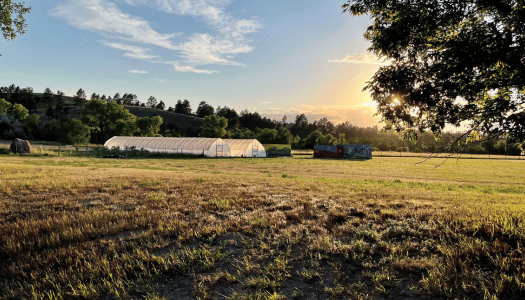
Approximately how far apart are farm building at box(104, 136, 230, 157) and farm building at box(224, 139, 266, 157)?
181cm

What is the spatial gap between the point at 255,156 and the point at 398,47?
55.6 m

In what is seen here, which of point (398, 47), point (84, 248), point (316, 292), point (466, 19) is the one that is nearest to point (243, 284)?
point (316, 292)

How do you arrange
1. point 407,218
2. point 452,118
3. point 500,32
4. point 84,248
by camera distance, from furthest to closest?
point 452,118 → point 500,32 → point 407,218 → point 84,248

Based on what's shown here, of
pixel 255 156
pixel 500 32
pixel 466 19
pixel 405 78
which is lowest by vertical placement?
pixel 255 156

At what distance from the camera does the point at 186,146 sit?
185ft

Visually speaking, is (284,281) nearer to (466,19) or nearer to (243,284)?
(243,284)

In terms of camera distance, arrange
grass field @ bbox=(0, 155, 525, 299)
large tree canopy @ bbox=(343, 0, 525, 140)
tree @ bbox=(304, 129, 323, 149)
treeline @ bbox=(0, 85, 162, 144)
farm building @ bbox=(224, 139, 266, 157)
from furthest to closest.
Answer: tree @ bbox=(304, 129, 323, 149) → treeline @ bbox=(0, 85, 162, 144) → farm building @ bbox=(224, 139, 266, 157) → large tree canopy @ bbox=(343, 0, 525, 140) → grass field @ bbox=(0, 155, 525, 299)

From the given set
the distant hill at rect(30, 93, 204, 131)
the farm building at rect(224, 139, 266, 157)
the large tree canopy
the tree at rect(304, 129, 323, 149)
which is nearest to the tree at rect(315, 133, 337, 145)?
the tree at rect(304, 129, 323, 149)

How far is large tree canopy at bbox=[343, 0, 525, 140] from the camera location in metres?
6.82

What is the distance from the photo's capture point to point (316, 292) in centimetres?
376

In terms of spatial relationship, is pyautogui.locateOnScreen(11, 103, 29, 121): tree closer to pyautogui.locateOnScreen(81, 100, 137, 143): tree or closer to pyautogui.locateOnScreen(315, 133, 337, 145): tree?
pyautogui.locateOnScreen(81, 100, 137, 143): tree

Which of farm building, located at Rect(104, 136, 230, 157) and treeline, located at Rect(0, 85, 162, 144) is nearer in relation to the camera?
farm building, located at Rect(104, 136, 230, 157)

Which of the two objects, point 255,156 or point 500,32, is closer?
point 500,32

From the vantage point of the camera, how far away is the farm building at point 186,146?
182ft
